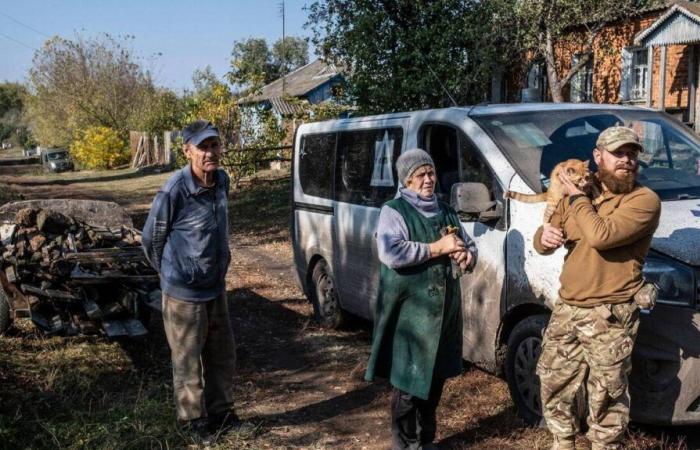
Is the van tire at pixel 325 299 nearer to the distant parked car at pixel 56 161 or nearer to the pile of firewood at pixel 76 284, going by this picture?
the pile of firewood at pixel 76 284

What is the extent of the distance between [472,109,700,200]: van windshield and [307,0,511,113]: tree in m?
13.2

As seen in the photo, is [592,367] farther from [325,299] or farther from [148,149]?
[148,149]

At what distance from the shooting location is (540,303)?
14.5 ft

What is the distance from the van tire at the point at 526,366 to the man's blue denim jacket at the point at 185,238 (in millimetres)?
1871

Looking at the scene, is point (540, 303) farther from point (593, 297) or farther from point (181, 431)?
point (181, 431)

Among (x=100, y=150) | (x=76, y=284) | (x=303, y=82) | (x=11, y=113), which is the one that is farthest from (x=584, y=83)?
(x=11, y=113)

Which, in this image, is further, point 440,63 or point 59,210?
point 440,63

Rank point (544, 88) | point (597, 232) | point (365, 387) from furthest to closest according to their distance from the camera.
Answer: point (544, 88)
point (365, 387)
point (597, 232)

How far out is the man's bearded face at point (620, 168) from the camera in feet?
11.6

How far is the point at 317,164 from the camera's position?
24.6 ft

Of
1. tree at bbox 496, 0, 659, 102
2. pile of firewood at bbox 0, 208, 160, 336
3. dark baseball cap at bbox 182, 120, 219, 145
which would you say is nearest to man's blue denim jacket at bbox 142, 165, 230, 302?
dark baseball cap at bbox 182, 120, 219, 145

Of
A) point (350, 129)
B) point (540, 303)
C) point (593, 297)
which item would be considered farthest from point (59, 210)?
point (593, 297)

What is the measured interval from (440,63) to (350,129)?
1233 centimetres

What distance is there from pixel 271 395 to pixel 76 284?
6.82 ft
